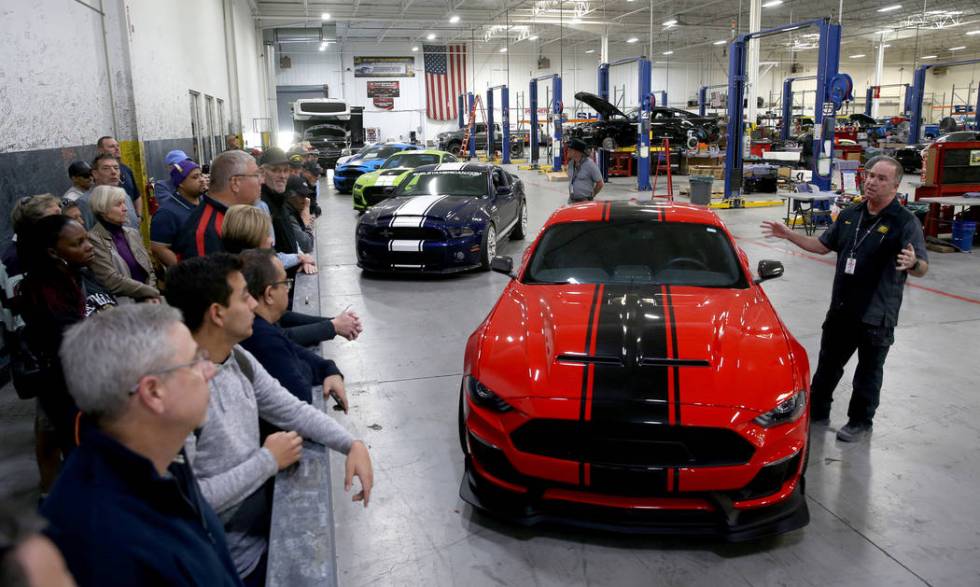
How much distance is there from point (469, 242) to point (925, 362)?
501 centimetres

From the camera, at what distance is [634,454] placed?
9.62ft

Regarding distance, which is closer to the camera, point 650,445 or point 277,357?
point 277,357

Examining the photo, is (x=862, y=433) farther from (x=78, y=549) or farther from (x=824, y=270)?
(x=824, y=270)

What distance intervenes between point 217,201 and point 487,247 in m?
5.33

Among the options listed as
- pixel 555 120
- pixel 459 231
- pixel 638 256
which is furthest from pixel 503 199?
pixel 555 120

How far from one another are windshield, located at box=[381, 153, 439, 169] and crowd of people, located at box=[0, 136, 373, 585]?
11.9m

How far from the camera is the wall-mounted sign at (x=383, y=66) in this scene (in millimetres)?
39938

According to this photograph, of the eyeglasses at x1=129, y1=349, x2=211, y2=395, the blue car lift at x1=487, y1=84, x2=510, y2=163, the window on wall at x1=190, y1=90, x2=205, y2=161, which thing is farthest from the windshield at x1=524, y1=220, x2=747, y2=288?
the blue car lift at x1=487, y1=84, x2=510, y2=163

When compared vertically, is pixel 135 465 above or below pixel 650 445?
above

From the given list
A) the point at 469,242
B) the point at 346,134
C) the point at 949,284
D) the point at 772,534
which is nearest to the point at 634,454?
the point at 772,534

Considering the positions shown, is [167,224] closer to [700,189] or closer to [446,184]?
[446,184]

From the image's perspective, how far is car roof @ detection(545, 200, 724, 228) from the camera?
454 centimetres

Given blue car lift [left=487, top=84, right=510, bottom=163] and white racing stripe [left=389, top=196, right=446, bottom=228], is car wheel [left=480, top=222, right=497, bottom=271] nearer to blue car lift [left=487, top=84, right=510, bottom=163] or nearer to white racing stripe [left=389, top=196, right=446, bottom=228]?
white racing stripe [left=389, top=196, right=446, bottom=228]

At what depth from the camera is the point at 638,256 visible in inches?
172
